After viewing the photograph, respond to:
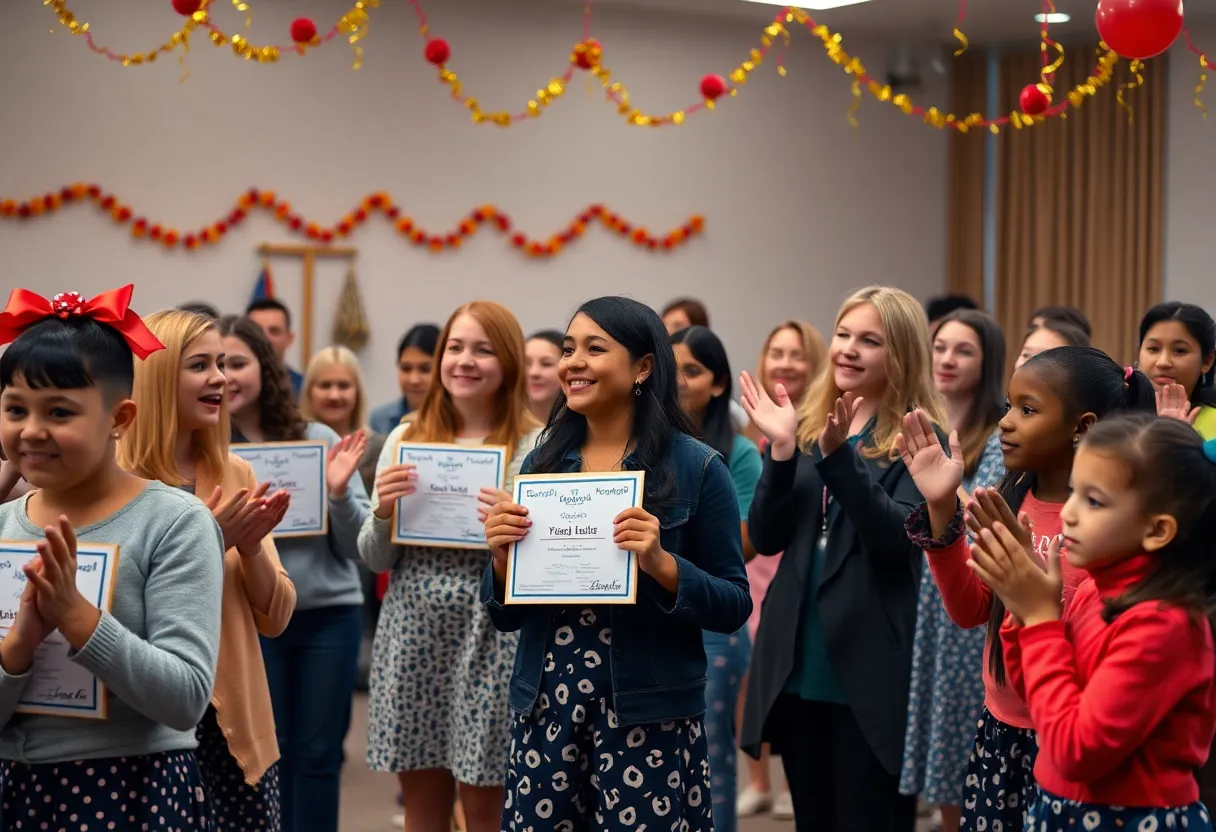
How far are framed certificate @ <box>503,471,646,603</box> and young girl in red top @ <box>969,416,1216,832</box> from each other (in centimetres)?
72

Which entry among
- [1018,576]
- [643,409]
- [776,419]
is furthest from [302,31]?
[1018,576]

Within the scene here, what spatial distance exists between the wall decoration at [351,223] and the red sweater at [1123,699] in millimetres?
6441

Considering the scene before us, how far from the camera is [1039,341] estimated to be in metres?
4.08

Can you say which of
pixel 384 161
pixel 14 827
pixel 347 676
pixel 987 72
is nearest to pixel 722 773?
pixel 347 676

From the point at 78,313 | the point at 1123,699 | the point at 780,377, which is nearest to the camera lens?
the point at 1123,699

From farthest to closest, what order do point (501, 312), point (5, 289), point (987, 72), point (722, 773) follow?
1. point (987, 72)
2. point (5, 289)
3. point (722, 773)
4. point (501, 312)

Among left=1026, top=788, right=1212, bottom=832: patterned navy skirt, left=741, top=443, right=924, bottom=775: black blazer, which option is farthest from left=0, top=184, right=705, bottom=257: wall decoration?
left=1026, top=788, right=1212, bottom=832: patterned navy skirt

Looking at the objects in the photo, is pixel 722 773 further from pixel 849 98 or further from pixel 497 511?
pixel 849 98

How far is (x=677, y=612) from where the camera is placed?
242cm

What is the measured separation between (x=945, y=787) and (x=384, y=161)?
5.49 meters

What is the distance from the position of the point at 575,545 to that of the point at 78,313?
94cm

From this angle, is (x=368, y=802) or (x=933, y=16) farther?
(x=933, y=16)

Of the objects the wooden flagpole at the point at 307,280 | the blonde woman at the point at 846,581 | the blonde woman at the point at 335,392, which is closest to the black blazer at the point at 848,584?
the blonde woman at the point at 846,581

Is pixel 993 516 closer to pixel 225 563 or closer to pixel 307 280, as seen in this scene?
pixel 225 563
